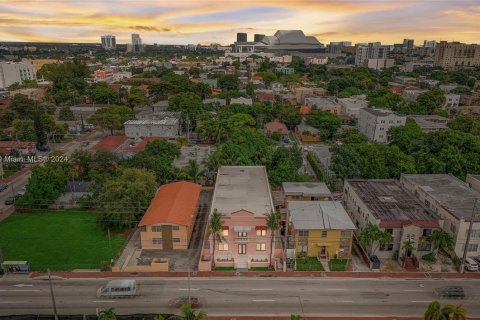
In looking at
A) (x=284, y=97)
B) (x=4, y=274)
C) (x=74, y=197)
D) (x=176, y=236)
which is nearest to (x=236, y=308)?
→ (x=176, y=236)

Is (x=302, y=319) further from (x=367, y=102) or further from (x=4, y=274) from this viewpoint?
(x=367, y=102)

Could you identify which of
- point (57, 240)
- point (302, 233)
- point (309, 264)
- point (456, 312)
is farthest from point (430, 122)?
point (57, 240)

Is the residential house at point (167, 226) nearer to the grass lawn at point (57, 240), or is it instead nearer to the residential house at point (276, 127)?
the grass lawn at point (57, 240)

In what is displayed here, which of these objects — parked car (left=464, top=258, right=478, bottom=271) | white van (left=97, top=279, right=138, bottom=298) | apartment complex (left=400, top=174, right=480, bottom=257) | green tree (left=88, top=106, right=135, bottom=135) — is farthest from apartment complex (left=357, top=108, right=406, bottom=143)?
white van (left=97, top=279, right=138, bottom=298)

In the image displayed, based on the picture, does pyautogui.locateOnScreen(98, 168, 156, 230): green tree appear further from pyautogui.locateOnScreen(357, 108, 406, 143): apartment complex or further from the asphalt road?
pyautogui.locateOnScreen(357, 108, 406, 143): apartment complex

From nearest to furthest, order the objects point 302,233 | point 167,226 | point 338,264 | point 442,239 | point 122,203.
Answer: point 442,239
point 338,264
point 302,233
point 167,226
point 122,203

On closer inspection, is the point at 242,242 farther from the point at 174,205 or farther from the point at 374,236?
the point at 374,236
